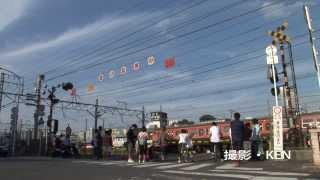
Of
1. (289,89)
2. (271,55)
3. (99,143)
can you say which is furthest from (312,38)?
(99,143)

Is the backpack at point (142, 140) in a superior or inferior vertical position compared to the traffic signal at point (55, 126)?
inferior

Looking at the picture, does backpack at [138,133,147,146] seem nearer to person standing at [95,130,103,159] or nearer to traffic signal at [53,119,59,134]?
person standing at [95,130,103,159]

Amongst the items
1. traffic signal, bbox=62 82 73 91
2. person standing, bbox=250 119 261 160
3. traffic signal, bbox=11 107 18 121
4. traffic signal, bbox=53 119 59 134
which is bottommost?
person standing, bbox=250 119 261 160

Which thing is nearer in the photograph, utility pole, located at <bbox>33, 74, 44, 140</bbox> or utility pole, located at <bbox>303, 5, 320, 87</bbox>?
utility pole, located at <bbox>303, 5, 320, 87</bbox>

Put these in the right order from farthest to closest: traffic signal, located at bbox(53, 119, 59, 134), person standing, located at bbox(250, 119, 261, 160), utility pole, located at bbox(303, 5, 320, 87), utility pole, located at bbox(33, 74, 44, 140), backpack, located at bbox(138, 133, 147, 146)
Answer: utility pole, located at bbox(33, 74, 44, 140)
traffic signal, located at bbox(53, 119, 59, 134)
backpack, located at bbox(138, 133, 147, 146)
person standing, located at bbox(250, 119, 261, 160)
utility pole, located at bbox(303, 5, 320, 87)

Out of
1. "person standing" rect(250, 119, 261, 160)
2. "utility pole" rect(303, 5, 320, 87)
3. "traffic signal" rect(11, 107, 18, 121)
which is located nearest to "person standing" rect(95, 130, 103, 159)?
"person standing" rect(250, 119, 261, 160)

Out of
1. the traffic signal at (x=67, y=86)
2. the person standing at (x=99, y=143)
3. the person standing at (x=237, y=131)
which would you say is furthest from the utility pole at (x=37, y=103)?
the person standing at (x=237, y=131)

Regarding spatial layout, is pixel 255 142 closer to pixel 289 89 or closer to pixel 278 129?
pixel 278 129

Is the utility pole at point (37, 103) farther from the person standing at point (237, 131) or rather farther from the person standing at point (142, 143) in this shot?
the person standing at point (237, 131)

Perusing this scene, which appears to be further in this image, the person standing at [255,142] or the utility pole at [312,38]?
the person standing at [255,142]

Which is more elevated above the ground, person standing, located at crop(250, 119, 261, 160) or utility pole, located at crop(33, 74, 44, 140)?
utility pole, located at crop(33, 74, 44, 140)

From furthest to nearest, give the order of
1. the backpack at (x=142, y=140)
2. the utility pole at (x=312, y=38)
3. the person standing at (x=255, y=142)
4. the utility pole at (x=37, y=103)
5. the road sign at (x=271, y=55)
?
1. the utility pole at (x=37, y=103)
2. the backpack at (x=142, y=140)
3. the road sign at (x=271, y=55)
4. the person standing at (x=255, y=142)
5. the utility pole at (x=312, y=38)

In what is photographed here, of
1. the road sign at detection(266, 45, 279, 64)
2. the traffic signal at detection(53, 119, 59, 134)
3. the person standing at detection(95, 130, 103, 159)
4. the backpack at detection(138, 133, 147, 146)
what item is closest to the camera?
the road sign at detection(266, 45, 279, 64)

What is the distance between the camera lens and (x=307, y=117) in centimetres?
3978
